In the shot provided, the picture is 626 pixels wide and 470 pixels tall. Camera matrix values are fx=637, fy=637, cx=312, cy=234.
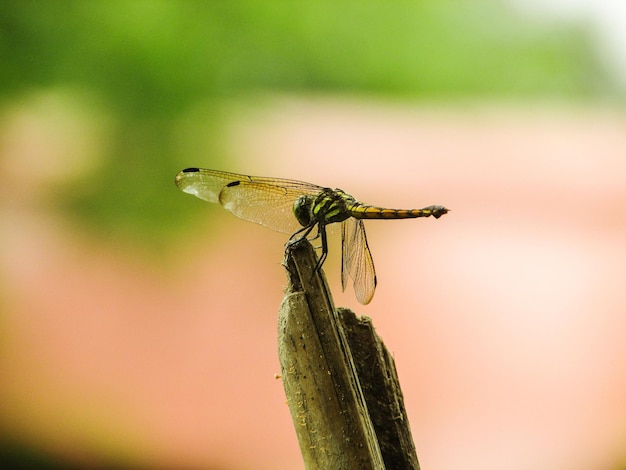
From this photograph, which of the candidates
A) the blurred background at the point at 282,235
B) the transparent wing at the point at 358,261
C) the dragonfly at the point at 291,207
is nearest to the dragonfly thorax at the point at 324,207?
the dragonfly at the point at 291,207

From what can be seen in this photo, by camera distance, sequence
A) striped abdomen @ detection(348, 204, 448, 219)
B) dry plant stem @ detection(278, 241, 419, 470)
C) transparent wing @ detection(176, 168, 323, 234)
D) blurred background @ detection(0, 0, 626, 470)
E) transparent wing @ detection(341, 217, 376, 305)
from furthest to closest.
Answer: blurred background @ detection(0, 0, 626, 470), transparent wing @ detection(176, 168, 323, 234), transparent wing @ detection(341, 217, 376, 305), striped abdomen @ detection(348, 204, 448, 219), dry plant stem @ detection(278, 241, 419, 470)

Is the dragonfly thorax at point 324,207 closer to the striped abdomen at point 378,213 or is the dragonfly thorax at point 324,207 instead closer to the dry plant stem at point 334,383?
the striped abdomen at point 378,213

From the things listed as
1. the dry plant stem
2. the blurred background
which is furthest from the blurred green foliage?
the dry plant stem

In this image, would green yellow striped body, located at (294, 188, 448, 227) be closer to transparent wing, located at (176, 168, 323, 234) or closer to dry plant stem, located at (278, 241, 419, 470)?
transparent wing, located at (176, 168, 323, 234)

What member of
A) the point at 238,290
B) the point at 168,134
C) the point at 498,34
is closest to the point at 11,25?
the point at 168,134

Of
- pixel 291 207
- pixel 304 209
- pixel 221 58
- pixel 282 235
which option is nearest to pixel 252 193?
pixel 291 207

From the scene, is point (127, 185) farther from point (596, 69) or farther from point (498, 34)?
point (596, 69)
